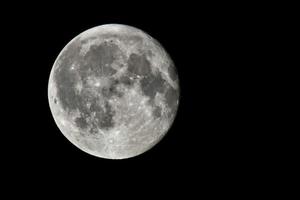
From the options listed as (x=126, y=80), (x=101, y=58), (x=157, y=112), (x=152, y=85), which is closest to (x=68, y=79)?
(x=101, y=58)

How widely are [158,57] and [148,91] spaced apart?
567mm

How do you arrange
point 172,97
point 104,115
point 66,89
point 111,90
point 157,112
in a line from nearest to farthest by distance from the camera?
point 111,90 → point 104,115 → point 66,89 → point 157,112 → point 172,97

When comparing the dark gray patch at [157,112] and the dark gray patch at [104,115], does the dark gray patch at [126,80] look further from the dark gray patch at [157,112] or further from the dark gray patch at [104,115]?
the dark gray patch at [157,112]

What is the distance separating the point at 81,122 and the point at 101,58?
93 cm

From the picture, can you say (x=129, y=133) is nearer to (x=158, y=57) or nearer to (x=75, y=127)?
(x=75, y=127)

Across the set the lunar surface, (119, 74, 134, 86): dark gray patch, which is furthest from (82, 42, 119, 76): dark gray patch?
(119, 74, 134, 86): dark gray patch

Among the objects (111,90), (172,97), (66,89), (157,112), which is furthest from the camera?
(172,97)

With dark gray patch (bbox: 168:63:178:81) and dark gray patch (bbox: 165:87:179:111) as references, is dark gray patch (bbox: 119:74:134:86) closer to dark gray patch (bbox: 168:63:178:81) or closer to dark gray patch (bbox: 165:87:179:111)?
dark gray patch (bbox: 165:87:179:111)

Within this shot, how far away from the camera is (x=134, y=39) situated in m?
6.07

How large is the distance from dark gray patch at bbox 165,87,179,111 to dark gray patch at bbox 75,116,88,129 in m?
1.18

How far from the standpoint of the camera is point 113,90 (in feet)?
18.6

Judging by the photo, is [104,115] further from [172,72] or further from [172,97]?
[172,72]

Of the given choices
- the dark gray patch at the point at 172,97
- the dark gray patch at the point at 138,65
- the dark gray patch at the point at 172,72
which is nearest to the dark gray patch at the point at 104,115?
the dark gray patch at the point at 138,65

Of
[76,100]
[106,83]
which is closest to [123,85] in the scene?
[106,83]
